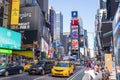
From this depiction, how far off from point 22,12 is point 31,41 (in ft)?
33.6

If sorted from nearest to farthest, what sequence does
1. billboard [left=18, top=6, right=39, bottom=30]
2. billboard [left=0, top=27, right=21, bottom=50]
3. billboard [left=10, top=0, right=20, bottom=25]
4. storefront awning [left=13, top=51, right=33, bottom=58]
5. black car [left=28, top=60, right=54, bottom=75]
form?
black car [left=28, top=60, right=54, bottom=75], billboard [left=0, top=27, right=21, bottom=50], billboard [left=10, top=0, right=20, bottom=25], storefront awning [left=13, top=51, right=33, bottom=58], billboard [left=18, top=6, right=39, bottom=30]

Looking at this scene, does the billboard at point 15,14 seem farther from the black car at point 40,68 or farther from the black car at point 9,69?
the black car at point 9,69

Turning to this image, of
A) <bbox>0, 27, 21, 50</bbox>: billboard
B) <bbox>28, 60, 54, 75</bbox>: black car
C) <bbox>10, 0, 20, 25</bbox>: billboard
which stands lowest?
<bbox>28, 60, 54, 75</bbox>: black car

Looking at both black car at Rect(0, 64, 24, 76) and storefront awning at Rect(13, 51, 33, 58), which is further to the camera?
storefront awning at Rect(13, 51, 33, 58)

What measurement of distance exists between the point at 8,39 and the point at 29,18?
3088 cm

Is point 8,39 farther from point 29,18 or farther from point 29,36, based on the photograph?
point 29,18

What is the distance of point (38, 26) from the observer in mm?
83125

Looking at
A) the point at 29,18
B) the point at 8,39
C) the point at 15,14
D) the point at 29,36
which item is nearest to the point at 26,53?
the point at 29,36

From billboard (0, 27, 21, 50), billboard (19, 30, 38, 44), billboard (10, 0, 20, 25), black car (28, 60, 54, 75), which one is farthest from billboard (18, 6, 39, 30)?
black car (28, 60, 54, 75)

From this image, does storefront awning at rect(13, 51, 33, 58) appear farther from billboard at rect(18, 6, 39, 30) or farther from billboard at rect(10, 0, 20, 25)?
billboard at rect(10, 0, 20, 25)

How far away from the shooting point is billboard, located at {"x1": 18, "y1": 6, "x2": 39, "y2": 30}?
8219 centimetres

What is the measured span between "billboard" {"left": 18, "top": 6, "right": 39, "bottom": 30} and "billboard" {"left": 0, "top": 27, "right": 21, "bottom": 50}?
Answer: 80.4 ft

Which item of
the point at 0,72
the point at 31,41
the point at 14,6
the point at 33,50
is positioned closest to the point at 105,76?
the point at 0,72

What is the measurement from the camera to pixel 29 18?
82688 millimetres
